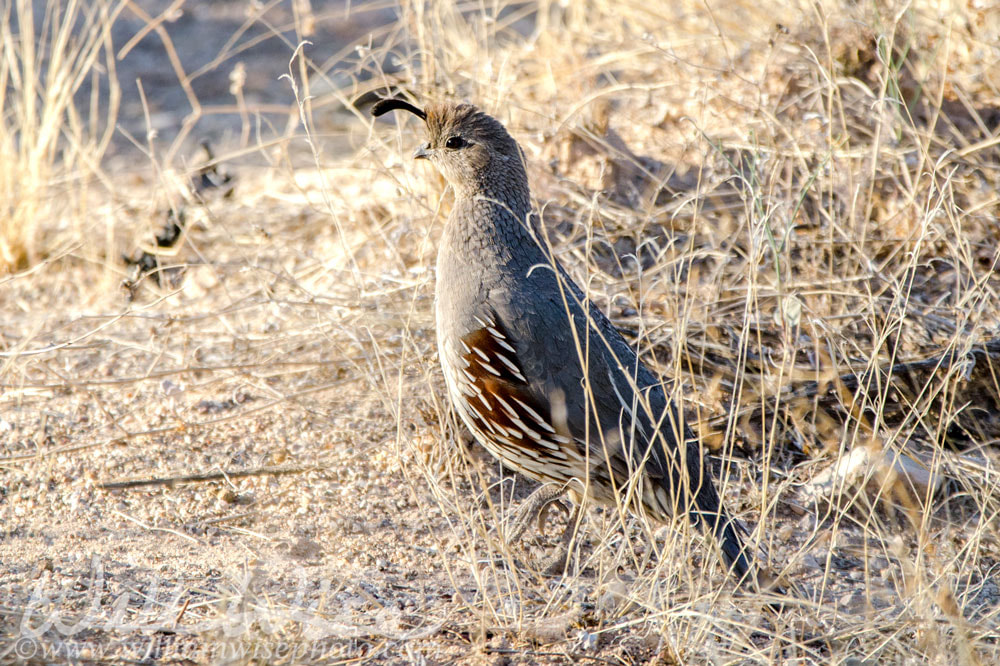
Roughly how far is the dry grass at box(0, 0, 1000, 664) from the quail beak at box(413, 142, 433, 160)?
20 cm

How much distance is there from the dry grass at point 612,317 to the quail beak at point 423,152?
0.64 feet

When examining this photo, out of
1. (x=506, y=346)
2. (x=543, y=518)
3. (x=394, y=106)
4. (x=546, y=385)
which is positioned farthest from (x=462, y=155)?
(x=543, y=518)

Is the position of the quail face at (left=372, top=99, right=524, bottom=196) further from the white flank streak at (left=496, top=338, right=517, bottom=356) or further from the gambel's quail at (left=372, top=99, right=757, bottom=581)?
the white flank streak at (left=496, top=338, right=517, bottom=356)

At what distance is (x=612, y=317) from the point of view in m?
4.50

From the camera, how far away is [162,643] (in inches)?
114

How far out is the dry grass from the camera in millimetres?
3037

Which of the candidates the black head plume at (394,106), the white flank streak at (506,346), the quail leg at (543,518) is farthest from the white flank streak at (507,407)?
the black head plume at (394,106)

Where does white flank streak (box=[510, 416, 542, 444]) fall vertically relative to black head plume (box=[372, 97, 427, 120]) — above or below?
below

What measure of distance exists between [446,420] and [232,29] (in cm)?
712

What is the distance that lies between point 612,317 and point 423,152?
1189 millimetres

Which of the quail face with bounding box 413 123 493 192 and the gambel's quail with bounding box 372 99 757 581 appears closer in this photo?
the gambel's quail with bounding box 372 99 757 581

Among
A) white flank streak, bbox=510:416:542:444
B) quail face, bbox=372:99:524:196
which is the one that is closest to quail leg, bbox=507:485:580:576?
white flank streak, bbox=510:416:542:444

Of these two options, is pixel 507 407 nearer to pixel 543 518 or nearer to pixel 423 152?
pixel 543 518

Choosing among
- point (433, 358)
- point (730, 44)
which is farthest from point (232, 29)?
point (433, 358)
